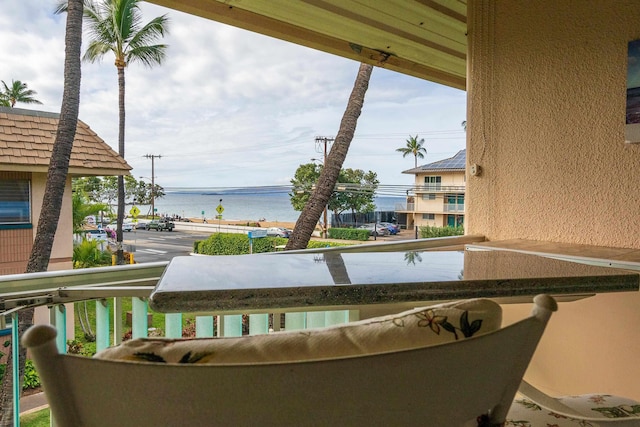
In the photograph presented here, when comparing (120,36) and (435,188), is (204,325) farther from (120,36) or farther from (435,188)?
(120,36)

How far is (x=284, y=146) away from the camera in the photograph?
12.9 metres

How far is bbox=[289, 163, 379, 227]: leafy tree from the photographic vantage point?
7.36 metres

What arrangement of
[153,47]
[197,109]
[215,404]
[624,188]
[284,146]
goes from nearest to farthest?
[215,404] < [624,188] < [153,47] < [197,109] < [284,146]

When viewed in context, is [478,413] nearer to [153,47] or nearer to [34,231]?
[34,231]

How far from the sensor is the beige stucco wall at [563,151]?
204cm

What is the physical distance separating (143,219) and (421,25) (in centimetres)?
426

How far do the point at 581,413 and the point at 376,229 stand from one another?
5248 millimetres

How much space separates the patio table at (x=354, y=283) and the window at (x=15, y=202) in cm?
367

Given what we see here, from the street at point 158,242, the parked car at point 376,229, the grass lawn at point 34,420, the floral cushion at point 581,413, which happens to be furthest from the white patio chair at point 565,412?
the parked car at point 376,229

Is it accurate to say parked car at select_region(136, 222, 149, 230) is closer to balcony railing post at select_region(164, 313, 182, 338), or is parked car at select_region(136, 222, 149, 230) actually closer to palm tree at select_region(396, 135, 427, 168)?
balcony railing post at select_region(164, 313, 182, 338)

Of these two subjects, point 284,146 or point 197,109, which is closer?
point 197,109

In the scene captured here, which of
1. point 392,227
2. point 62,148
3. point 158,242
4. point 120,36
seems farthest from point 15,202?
point 392,227

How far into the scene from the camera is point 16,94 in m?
5.90

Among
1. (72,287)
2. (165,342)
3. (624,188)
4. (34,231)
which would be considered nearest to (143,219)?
(34,231)
